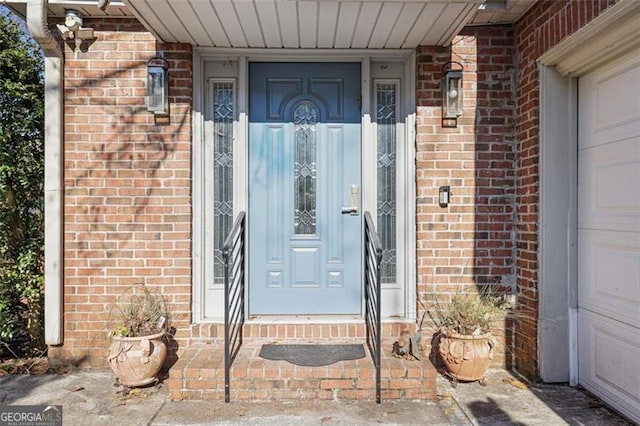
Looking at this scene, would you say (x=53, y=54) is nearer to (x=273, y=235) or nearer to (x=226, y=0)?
(x=226, y=0)

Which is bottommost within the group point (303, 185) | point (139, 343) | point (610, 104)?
point (139, 343)

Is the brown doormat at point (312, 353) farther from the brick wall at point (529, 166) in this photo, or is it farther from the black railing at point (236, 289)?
the brick wall at point (529, 166)

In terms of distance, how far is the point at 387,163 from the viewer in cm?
370

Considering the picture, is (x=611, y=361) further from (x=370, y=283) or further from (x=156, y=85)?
(x=156, y=85)

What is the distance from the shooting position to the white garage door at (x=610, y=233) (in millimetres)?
2678

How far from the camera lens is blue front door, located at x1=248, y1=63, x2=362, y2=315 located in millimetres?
3666

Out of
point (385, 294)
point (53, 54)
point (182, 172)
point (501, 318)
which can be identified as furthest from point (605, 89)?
point (53, 54)

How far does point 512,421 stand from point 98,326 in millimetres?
2939

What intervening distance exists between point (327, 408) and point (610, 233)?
6.73 ft

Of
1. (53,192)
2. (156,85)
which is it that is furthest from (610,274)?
(53,192)

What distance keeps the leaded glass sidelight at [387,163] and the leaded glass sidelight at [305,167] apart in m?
0.52

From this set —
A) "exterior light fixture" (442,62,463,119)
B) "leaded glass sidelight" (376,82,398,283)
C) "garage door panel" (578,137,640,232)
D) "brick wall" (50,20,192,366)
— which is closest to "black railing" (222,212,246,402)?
"brick wall" (50,20,192,366)

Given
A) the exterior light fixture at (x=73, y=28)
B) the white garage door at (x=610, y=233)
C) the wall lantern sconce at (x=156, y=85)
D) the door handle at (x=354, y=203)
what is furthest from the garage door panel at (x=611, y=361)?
the exterior light fixture at (x=73, y=28)

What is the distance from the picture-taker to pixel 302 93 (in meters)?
3.66
